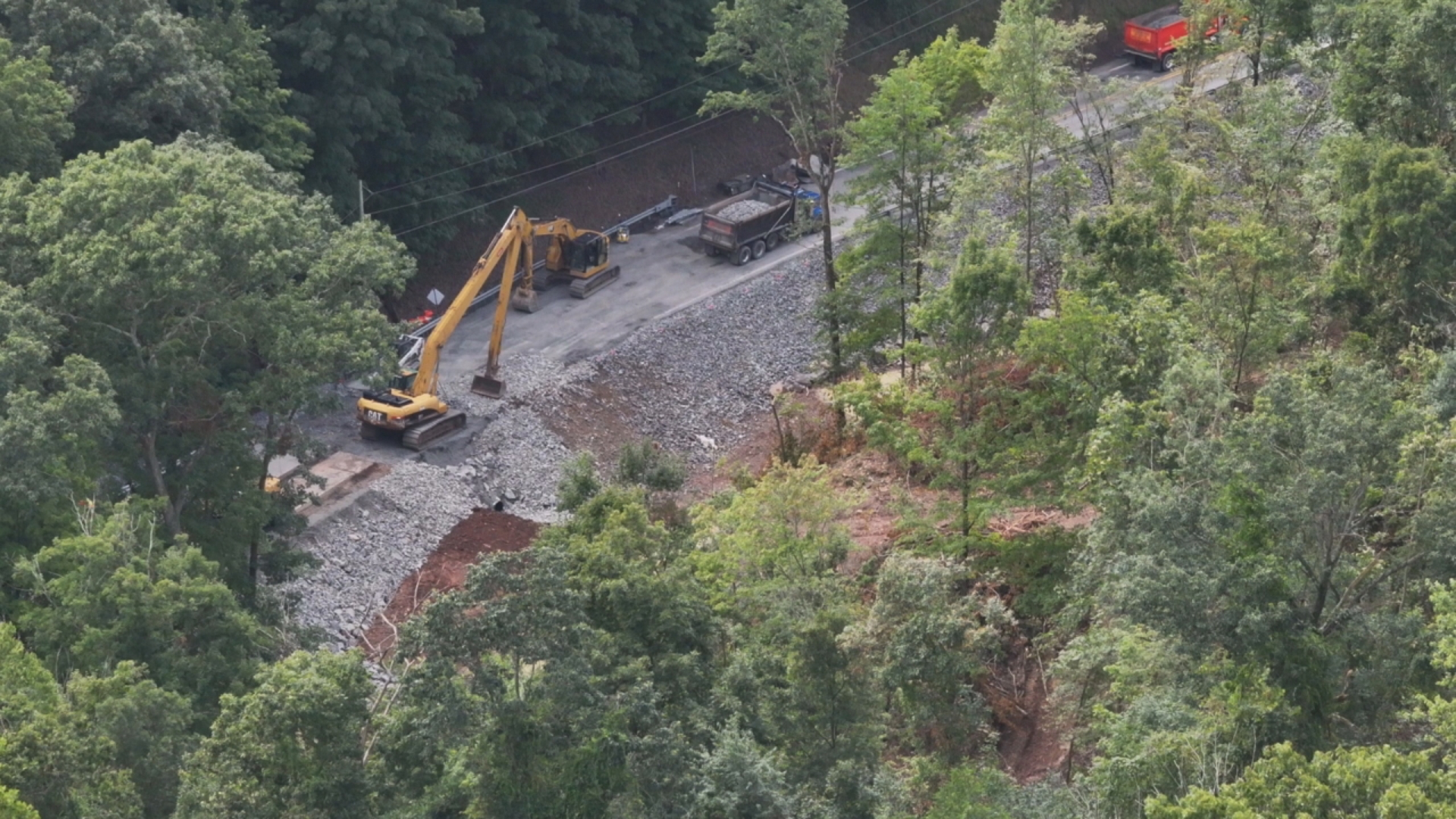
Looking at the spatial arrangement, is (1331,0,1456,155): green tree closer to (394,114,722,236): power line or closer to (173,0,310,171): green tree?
(394,114,722,236): power line

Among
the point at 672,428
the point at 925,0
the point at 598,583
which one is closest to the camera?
the point at 598,583

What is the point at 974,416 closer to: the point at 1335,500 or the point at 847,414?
the point at 1335,500

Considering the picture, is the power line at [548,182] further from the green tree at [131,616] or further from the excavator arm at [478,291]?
the green tree at [131,616]

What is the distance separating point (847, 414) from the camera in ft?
138

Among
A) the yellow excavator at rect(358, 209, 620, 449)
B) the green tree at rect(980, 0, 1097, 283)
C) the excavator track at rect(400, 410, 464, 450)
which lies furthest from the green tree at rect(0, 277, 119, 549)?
the green tree at rect(980, 0, 1097, 283)

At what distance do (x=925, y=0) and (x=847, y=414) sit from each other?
30.4m

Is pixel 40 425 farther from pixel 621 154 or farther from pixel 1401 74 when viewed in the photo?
pixel 621 154

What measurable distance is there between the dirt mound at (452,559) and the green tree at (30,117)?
11.6 m

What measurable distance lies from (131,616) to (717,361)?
24.7 meters

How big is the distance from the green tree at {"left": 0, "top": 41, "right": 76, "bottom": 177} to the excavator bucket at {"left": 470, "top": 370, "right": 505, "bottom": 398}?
1239 cm

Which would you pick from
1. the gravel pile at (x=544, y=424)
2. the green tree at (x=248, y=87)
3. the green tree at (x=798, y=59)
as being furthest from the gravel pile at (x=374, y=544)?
the green tree at (x=798, y=59)

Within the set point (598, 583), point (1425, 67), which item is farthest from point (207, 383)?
point (1425, 67)

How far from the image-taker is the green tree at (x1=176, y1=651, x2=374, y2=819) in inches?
821

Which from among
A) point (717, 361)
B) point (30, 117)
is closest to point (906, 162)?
point (717, 361)
